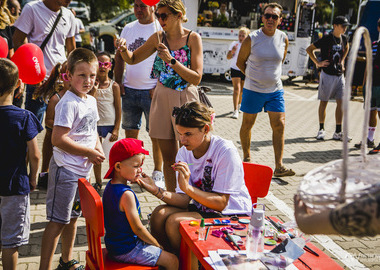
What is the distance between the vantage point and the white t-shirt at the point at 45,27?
172 inches

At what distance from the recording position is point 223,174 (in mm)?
2664

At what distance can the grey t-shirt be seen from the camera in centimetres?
509

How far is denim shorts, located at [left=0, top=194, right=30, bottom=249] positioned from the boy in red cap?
65 centimetres

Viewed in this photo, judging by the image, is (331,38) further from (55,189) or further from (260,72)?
(55,189)

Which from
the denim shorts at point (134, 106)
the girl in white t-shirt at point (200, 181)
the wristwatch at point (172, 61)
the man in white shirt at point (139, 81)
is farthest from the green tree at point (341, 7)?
the girl in white t-shirt at point (200, 181)

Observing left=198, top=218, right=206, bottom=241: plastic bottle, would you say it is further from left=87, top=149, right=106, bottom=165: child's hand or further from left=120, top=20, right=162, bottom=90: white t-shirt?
left=120, top=20, right=162, bottom=90: white t-shirt

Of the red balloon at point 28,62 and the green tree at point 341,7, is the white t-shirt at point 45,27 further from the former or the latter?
the green tree at point 341,7

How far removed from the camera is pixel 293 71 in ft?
44.6

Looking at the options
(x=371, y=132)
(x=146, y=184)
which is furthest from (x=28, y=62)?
(x=371, y=132)

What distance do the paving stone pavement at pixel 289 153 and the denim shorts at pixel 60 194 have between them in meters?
0.56

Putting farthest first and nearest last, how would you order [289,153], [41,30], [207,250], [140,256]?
[289,153] → [41,30] → [140,256] → [207,250]

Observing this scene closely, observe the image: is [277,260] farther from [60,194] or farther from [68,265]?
[68,265]

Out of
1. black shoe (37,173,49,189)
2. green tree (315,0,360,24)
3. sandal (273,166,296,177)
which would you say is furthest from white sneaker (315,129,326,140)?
green tree (315,0,360,24)

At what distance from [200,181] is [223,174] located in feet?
0.78
